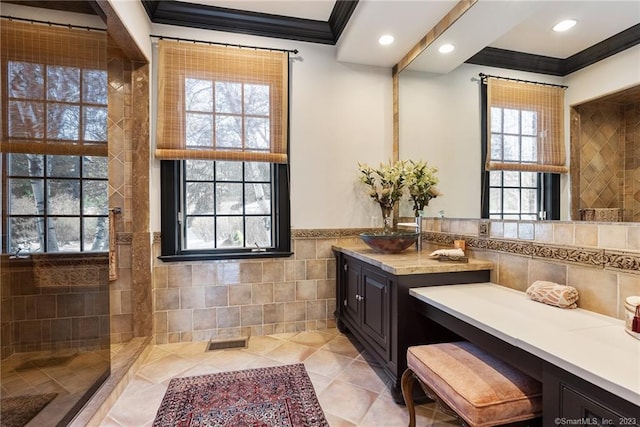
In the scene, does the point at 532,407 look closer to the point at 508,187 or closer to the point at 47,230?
the point at 508,187

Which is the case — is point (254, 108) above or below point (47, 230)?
above

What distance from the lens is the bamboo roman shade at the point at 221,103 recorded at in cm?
250

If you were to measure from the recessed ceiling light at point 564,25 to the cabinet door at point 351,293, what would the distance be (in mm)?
1837

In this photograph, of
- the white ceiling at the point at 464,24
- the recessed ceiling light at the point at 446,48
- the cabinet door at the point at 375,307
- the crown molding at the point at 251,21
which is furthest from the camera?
the crown molding at the point at 251,21

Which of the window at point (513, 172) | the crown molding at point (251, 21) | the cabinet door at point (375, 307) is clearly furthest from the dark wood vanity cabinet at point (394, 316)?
the crown molding at point (251, 21)

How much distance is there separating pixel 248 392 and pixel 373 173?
2.12m

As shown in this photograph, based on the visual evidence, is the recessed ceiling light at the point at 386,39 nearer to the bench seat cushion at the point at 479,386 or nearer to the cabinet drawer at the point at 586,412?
the bench seat cushion at the point at 479,386

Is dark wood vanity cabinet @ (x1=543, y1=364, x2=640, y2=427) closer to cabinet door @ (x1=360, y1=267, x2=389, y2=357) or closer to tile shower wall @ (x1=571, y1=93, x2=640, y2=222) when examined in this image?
tile shower wall @ (x1=571, y1=93, x2=640, y2=222)

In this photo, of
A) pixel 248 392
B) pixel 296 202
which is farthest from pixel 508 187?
pixel 248 392

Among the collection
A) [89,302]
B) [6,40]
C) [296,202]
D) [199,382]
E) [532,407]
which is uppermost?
[6,40]

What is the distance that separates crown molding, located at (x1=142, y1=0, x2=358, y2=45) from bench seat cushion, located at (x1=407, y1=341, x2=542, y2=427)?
97.8 inches

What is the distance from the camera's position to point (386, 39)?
2.52m

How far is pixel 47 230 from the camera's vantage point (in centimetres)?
174

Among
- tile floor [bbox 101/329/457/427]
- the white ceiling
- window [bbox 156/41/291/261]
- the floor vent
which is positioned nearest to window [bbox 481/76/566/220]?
the white ceiling
